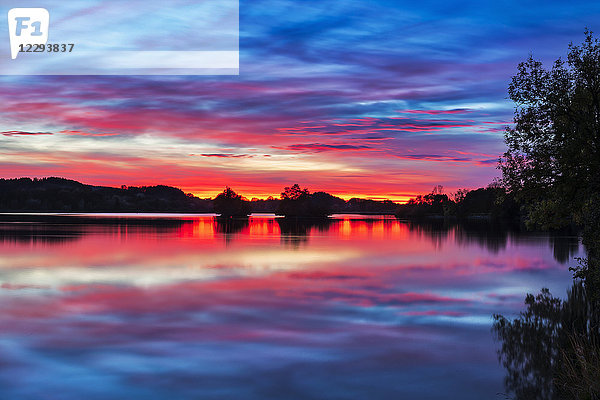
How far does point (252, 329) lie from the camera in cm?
2162

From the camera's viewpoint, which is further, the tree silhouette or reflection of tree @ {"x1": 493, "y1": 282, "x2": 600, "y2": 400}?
the tree silhouette

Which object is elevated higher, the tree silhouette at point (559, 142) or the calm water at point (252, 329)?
the tree silhouette at point (559, 142)

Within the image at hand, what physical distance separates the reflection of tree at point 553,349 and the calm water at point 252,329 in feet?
2.38

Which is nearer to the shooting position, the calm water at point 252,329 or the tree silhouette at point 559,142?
the calm water at point 252,329

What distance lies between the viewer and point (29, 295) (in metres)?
29.6

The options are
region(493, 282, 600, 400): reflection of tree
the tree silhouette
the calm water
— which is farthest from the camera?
the tree silhouette

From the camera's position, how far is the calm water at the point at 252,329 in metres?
14.8

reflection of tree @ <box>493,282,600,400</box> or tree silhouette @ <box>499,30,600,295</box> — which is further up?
tree silhouette @ <box>499,30,600,295</box>

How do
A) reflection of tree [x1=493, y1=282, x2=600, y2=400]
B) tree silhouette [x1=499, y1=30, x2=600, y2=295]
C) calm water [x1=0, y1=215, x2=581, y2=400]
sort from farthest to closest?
1. tree silhouette [x1=499, y1=30, x2=600, y2=295]
2. calm water [x1=0, y1=215, x2=581, y2=400]
3. reflection of tree [x1=493, y1=282, x2=600, y2=400]

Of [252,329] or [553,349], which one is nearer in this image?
[553,349]

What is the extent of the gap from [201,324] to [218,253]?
119 feet

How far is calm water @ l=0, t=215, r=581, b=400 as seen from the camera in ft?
48.4

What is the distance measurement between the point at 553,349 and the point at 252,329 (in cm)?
1169

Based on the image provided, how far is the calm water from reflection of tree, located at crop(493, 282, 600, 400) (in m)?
0.73
